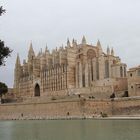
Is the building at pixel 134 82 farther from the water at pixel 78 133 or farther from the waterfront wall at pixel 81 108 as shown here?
the water at pixel 78 133

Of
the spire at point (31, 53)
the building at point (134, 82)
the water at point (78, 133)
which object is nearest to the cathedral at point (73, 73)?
the spire at point (31, 53)

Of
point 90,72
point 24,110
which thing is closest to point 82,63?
point 90,72

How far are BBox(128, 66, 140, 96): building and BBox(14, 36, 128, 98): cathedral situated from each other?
3.02 m

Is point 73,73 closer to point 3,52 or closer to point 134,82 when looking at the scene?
point 134,82

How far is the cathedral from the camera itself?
54500 millimetres

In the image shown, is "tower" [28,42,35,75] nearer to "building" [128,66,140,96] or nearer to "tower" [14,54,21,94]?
"tower" [14,54,21,94]

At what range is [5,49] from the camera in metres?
13.4

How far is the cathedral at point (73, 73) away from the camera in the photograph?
54.5 m

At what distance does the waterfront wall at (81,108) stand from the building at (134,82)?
11.3ft

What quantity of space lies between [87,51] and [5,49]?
2119 inches

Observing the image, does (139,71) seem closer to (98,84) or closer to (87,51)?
(98,84)

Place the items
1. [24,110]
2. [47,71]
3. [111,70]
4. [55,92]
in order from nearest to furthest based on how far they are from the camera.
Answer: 1. [24,110]
2. [111,70]
3. [55,92]
4. [47,71]

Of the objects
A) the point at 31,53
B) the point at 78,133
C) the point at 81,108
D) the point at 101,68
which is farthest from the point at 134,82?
the point at 31,53

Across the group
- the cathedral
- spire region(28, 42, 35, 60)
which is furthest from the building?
spire region(28, 42, 35, 60)
